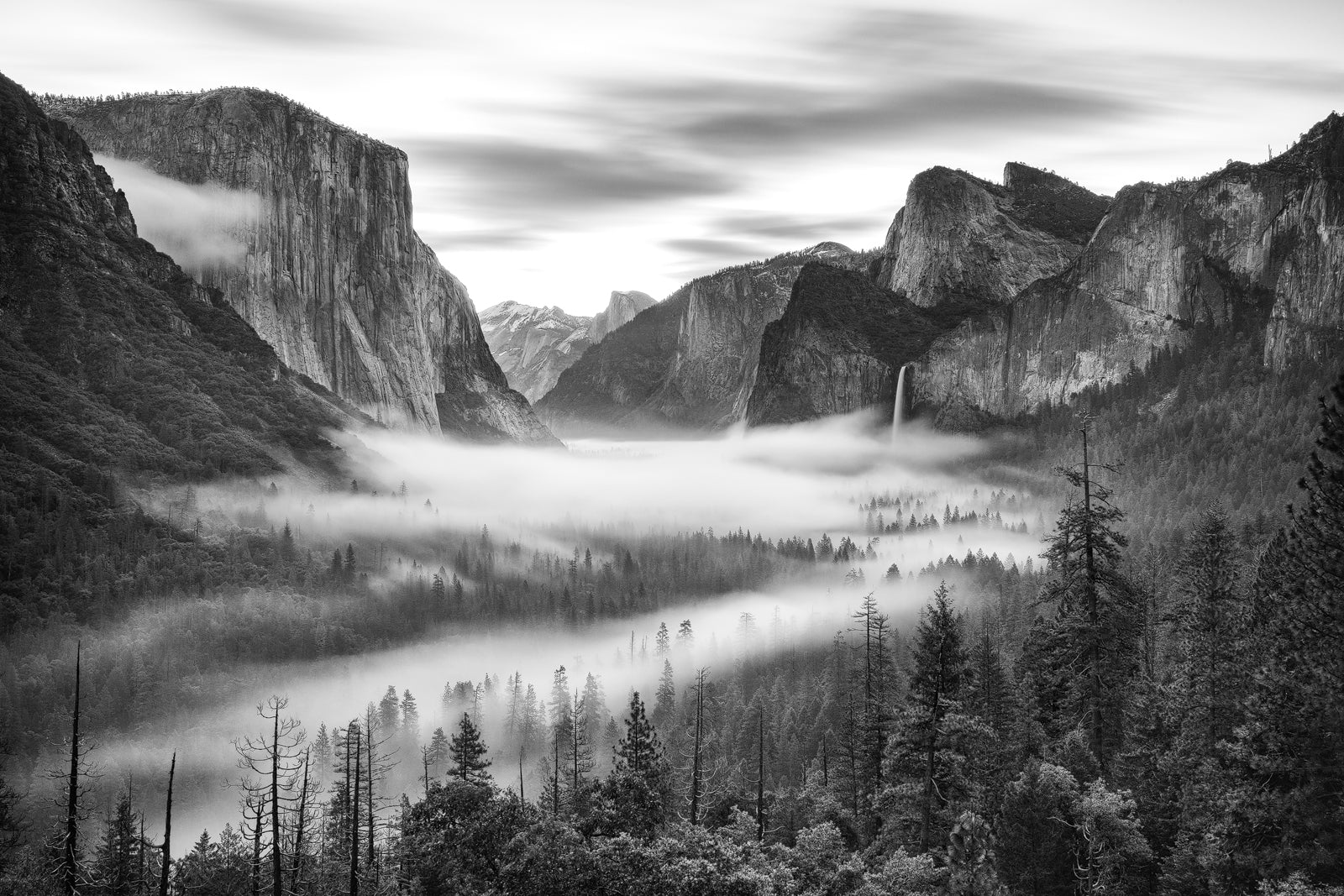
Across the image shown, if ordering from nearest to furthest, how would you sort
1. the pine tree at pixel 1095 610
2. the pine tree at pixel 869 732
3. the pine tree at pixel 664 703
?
the pine tree at pixel 1095 610
the pine tree at pixel 869 732
the pine tree at pixel 664 703

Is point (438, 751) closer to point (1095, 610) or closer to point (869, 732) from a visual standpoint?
point (869, 732)

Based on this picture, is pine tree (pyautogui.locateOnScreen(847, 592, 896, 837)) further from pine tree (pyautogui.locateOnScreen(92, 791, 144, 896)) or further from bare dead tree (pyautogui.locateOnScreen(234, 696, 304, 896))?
pine tree (pyautogui.locateOnScreen(92, 791, 144, 896))

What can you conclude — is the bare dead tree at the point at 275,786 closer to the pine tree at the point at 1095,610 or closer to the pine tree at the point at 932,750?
the pine tree at the point at 932,750

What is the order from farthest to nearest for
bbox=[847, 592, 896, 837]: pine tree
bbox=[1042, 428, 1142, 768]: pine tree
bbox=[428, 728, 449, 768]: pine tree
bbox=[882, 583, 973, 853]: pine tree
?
bbox=[428, 728, 449, 768]: pine tree
bbox=[847, 592, 896, 837]: pine tree
bbox=[882, 583, 973, 853]: pine tree
bbox=[1042, 428, 1142, 768]: pine tree

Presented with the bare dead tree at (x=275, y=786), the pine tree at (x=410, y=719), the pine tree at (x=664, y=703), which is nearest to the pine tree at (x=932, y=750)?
the bare dead tree at (x=275, y=786)

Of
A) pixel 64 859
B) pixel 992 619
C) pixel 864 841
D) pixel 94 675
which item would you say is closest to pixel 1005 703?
pixel 864 841

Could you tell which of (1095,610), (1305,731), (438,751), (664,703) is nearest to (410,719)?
(438,751)

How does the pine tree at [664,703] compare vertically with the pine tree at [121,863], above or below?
below

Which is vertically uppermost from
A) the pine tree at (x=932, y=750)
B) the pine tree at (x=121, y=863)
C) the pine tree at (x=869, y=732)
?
the pine tree at (x=932, y=750)

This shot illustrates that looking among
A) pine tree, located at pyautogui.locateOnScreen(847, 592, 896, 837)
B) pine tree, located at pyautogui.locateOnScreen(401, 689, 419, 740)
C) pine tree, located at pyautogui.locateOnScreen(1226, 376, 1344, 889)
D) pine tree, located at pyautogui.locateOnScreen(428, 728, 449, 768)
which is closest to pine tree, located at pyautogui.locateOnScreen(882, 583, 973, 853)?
pine tree, located at pyautogui.locateOnScreen(847, 592, 896, 837)

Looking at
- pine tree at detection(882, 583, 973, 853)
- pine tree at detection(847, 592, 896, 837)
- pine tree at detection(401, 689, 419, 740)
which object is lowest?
pine tree at detection(401, 689, 419, 740)

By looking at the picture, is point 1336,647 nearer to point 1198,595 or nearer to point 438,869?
point 1198,595
